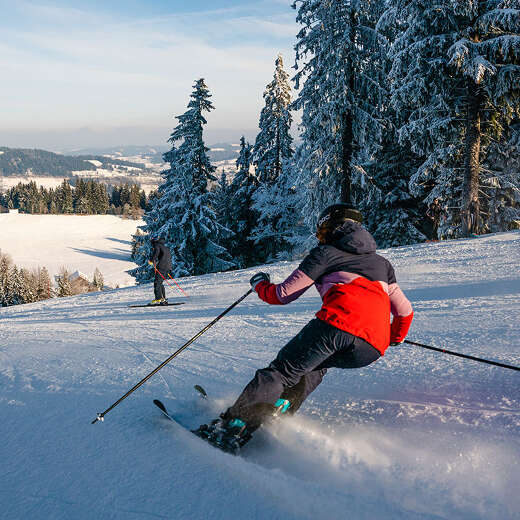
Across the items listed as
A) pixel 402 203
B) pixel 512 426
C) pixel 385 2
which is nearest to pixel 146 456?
pixel 512 426

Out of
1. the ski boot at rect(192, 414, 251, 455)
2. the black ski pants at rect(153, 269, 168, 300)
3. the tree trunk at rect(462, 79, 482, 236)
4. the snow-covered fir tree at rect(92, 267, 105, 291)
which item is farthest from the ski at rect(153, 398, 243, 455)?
the snow-covered fir tree at rect(92, 267, 105, 291)

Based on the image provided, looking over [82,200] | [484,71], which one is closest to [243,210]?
[484,71]

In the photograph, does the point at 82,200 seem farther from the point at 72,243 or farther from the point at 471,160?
the point at 471,160

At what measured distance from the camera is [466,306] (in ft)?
18.6

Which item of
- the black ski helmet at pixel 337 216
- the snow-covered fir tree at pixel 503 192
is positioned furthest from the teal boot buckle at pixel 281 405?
the snow-covered fir tree at pixel 503 192

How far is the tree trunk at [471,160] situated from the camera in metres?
13.7

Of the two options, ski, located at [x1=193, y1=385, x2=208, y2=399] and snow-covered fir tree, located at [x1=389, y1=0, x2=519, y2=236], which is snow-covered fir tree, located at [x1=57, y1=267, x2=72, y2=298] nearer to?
snow-covered fir tree, located at [x1=389, y1=0, x2=519, y2=236]

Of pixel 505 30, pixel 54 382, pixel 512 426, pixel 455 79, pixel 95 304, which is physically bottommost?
pixel 95 304

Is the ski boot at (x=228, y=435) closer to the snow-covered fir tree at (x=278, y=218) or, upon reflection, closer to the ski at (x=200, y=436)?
the ski at (x=200, y=436)

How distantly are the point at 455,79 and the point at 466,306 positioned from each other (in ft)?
36.7

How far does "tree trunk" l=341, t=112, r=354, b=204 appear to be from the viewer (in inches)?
677

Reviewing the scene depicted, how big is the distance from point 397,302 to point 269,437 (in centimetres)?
132

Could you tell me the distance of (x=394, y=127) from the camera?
18000 mm

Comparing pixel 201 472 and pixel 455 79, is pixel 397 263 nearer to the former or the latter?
pixel 455 79
